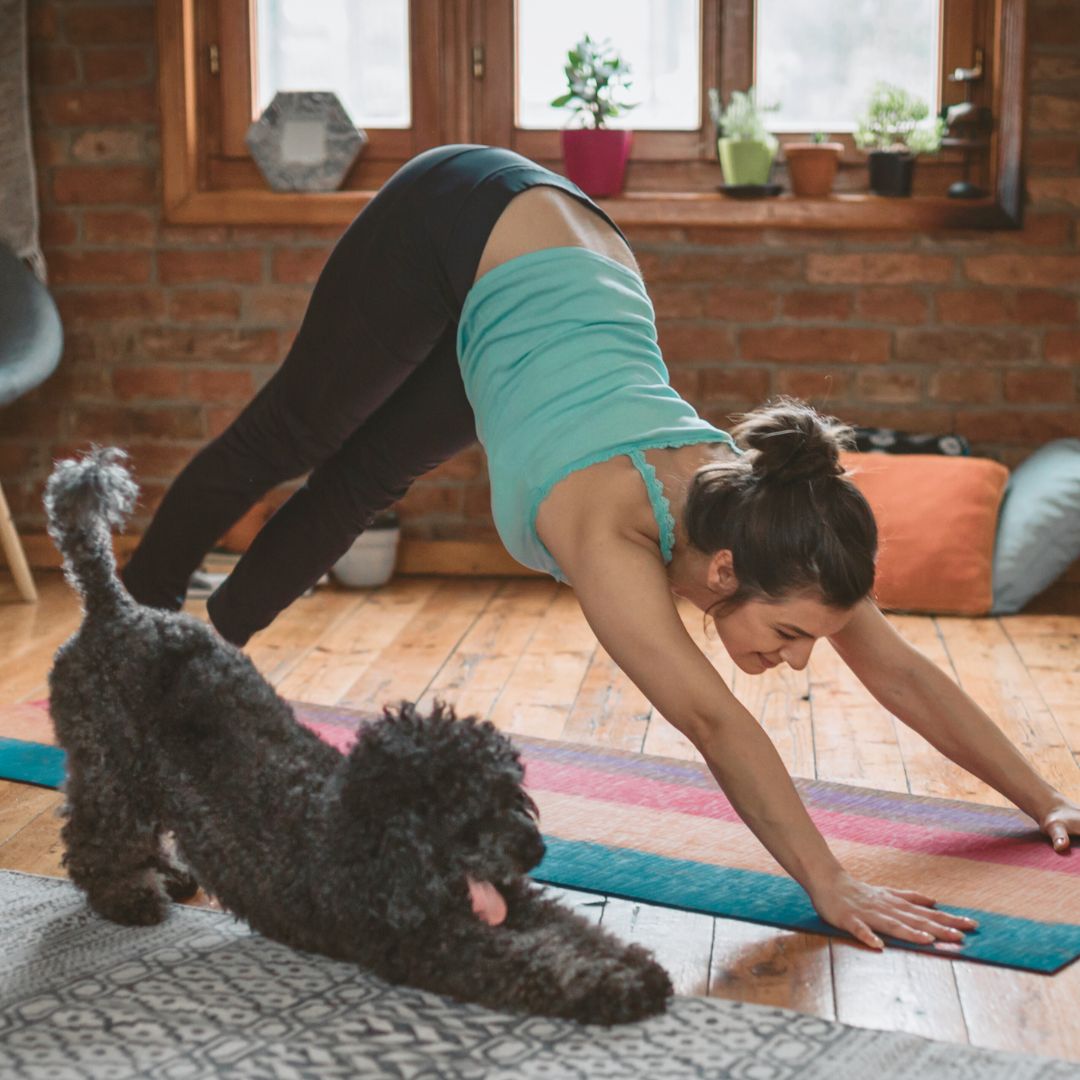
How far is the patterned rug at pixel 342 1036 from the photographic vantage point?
4.12 feet

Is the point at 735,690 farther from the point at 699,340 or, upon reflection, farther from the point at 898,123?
the point at 898,123

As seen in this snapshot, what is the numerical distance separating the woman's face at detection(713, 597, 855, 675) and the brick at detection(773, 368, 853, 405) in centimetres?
202

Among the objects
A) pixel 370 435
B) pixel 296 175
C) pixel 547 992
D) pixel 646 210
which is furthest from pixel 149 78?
pixel 547 992

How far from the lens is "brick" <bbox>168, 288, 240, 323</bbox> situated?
3.65m

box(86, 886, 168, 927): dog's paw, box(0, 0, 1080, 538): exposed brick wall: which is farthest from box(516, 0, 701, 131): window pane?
box(86, 886, 168, 927): dog's paw

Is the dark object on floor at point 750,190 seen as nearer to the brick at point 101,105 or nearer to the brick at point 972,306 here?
the brick at point 972,306

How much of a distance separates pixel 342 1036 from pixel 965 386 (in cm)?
268

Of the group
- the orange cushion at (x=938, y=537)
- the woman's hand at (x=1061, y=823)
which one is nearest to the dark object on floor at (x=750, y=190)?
the orange cushion at (x=938, y=537)

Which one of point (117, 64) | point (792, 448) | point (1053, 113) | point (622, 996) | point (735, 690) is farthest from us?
point (117, 64)

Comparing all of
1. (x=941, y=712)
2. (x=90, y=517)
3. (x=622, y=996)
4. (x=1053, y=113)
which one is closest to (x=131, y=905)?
(x=90, y=517)

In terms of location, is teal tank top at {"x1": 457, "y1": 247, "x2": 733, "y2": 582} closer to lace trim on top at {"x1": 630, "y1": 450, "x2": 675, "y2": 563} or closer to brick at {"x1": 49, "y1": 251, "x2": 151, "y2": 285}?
lace trim on top at {"x1": 630, "y1": 450, "x2": 675, "y2": 563}

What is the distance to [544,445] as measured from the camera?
1626mm

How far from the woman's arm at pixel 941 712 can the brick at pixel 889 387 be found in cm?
181

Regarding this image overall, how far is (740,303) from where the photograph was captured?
3551mm
